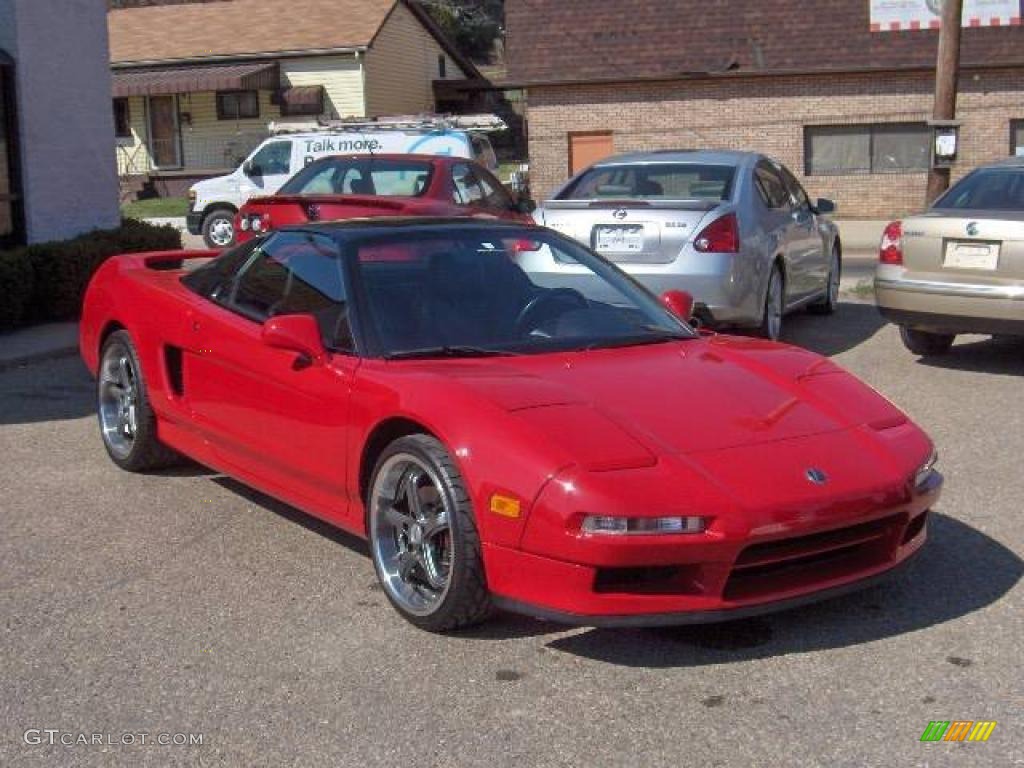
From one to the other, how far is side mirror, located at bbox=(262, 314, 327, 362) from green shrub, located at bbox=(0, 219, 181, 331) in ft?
21.9

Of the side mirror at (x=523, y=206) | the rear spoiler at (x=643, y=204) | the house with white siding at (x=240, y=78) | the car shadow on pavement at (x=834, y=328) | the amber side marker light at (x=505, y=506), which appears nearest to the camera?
the amber side marker light at (x=505, y=506)

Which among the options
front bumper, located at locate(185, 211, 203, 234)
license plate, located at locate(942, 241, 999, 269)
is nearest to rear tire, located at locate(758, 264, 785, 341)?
license plate, located at locate(942, 241, 999, 269)

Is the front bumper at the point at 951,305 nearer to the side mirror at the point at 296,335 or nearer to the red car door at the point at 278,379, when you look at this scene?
the red car door at the point at 278,379

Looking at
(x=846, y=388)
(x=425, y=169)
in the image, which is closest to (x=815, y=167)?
(x=425, y=169)

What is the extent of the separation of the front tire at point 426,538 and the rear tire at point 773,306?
5.65m

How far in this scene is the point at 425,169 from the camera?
1337 cm

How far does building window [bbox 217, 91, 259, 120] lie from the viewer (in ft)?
121

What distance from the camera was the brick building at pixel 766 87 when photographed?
88.2 feet

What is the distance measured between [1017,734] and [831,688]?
54 cm

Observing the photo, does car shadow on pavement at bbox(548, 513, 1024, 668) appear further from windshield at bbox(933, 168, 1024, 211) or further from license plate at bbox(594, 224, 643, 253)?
windshield at bbox(933, 168, 1024, 211)

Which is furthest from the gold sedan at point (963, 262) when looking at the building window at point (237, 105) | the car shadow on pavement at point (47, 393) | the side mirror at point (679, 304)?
the building window at point (237, 105)

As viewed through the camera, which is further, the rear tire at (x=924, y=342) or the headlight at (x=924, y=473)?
the rear tire at (x=924, y=342)

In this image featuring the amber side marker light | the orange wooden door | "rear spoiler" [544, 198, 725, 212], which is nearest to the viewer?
the amber side marker light

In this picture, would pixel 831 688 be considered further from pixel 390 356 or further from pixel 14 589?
pixel 14 589
